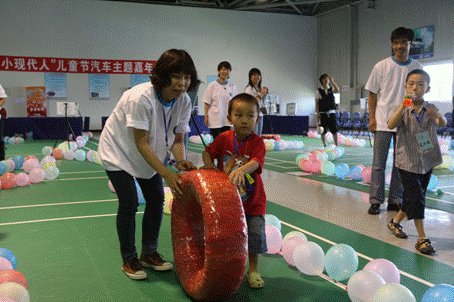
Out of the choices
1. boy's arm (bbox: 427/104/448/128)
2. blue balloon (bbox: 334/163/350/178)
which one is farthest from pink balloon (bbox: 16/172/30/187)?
boy's arm (bbox: 427/104/448/128)

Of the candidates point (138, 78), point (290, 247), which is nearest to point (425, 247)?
point (290, 247)

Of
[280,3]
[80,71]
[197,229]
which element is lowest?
[197,229]

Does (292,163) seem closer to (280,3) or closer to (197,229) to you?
(197,229)

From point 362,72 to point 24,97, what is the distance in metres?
15.5

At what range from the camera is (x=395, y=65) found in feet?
14.7

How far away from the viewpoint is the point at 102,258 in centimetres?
326

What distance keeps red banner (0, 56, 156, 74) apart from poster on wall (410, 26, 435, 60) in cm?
1106

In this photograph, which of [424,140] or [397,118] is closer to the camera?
[424,140]

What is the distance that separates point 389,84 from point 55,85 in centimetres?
1764

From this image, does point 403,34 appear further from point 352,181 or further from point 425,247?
point 352,181

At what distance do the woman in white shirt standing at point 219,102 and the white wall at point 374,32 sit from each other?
42.7 feet

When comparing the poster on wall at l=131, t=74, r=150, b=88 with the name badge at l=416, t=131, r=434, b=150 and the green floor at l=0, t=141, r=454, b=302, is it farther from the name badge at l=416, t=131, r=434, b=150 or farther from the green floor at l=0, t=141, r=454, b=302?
the name badge at l=416, t=131, r=434, b=150

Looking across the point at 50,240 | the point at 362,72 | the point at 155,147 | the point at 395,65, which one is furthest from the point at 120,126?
the point at 362,72

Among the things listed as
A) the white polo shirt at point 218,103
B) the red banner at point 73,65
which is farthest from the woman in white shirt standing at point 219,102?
the red banner at point 73,65
